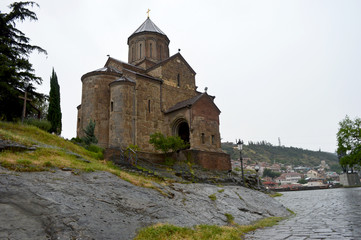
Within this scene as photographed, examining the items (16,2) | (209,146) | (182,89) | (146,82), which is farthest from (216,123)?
(16,2)

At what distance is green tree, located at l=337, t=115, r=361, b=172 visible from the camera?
36719 mm

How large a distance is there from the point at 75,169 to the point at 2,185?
3689 mm

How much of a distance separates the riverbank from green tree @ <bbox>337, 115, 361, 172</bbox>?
98.5ft

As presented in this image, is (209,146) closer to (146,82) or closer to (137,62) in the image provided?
(146,82)

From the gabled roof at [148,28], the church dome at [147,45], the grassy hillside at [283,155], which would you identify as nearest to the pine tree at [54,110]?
the church dome at [147,45]

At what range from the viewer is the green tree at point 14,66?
57.9 feet

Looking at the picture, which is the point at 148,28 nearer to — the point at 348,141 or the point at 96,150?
the point at 96,150

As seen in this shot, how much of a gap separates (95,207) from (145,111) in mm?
17258

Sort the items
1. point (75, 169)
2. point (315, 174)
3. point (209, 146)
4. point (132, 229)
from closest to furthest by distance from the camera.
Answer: point (132, 229) < point (75, 169) < point (209, 146) < point (315, 174)

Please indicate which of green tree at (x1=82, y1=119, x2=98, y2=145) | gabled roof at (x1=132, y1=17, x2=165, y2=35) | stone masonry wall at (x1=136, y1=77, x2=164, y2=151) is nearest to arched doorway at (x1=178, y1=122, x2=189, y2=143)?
stone masonry wall at (x1=136, y1=77, x2=164, y2=151)

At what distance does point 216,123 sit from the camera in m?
24.6

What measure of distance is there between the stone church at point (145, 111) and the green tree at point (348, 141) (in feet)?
72.4

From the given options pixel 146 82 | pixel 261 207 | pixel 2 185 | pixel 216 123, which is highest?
pixel 146 82

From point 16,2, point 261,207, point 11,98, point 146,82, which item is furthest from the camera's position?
point 146,82
